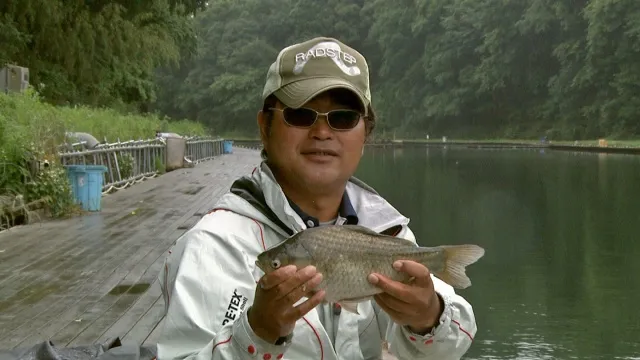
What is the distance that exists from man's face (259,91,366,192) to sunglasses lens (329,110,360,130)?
1 centimetres

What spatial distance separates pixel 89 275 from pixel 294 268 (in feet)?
19.1

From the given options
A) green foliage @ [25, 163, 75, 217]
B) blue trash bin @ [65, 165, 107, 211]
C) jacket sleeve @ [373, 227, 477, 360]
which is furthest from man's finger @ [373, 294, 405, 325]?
blue trash bin @ [65, 165, 107, 211]

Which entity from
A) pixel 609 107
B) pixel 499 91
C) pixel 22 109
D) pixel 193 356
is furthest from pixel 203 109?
pixel 193 356

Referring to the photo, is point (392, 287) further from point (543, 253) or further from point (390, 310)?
point (543, 253)

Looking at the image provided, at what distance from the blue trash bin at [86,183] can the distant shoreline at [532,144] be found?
83.1 feet

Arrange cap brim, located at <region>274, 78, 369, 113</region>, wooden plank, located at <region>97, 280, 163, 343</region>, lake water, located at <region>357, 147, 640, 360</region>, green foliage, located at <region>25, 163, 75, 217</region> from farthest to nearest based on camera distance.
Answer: green foliage, located at <region>25, 163, 75, 217</region> < lake water, located at <region>357, 147, 640, 360</region> < wooden plank, located at <region>97, 280, 163, 343</region> < cap brim, located at <region>274, 78, 369, 113</region>

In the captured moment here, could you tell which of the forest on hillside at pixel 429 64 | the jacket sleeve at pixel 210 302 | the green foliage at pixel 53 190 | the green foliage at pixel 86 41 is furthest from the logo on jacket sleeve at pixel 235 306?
the forest on hillside at pixel 429 64

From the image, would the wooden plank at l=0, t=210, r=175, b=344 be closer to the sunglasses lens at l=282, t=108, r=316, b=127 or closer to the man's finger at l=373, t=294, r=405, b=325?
the sunglasses lens at l=282, t=108, r=316, b=127

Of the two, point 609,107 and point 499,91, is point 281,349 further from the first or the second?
point 499,91

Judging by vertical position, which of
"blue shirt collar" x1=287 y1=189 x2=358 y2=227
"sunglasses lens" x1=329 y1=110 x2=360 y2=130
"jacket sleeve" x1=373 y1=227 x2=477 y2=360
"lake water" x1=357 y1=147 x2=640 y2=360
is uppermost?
"sunglasses lens" x1=329 y1=110 x2=360 y2=130

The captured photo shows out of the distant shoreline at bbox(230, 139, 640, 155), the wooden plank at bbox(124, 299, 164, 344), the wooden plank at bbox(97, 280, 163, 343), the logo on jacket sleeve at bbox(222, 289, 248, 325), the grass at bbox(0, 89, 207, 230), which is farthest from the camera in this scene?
the distant shoreline at bbox(230, 139, 640, 155)

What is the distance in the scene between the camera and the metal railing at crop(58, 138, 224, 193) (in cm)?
1338

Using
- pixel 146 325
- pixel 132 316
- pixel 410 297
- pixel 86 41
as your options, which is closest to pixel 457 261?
pixel 410 297

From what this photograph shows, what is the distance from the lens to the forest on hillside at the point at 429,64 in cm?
3016
